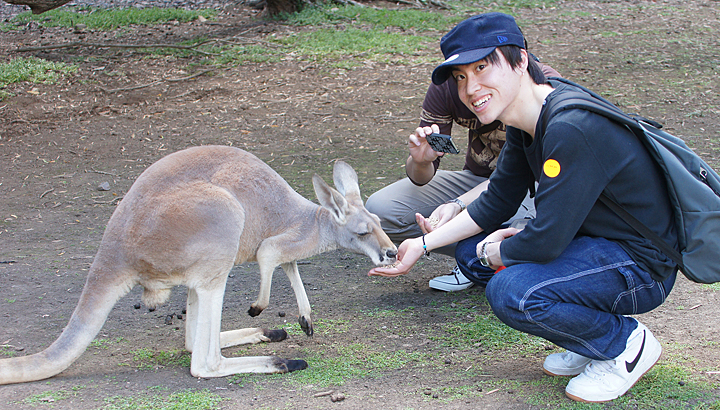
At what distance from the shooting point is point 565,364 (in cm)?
229

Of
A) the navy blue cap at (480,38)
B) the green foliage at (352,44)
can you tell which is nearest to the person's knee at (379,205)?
the navy blue cap at (480,38)

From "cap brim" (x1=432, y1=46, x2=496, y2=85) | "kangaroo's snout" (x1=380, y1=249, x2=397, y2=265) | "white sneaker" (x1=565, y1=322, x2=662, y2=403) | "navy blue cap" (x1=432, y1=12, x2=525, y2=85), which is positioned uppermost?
"navy blue cap" (x1=432, y1=12, x2=525, y2=85)

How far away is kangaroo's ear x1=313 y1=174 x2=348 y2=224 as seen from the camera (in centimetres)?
280

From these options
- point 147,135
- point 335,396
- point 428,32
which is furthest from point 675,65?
point 335,396

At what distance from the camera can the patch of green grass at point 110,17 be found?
9.07m

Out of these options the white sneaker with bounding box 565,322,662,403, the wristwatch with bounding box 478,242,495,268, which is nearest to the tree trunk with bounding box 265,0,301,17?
the wristwatch with bounding box 478,242,495,268

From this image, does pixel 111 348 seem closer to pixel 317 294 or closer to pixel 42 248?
pixel 317 294

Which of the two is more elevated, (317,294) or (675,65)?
(675,65)

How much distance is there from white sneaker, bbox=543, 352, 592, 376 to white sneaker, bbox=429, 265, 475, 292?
35.9 inches

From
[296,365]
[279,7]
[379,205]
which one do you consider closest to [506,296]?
[296,365]

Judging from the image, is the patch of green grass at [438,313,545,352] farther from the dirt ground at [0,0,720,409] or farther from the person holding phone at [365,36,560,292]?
the person holding phone at [365,36,560,292]

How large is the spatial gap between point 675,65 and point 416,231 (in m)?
5.04

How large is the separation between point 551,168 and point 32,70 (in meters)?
6.44

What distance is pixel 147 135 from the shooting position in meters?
5.61
